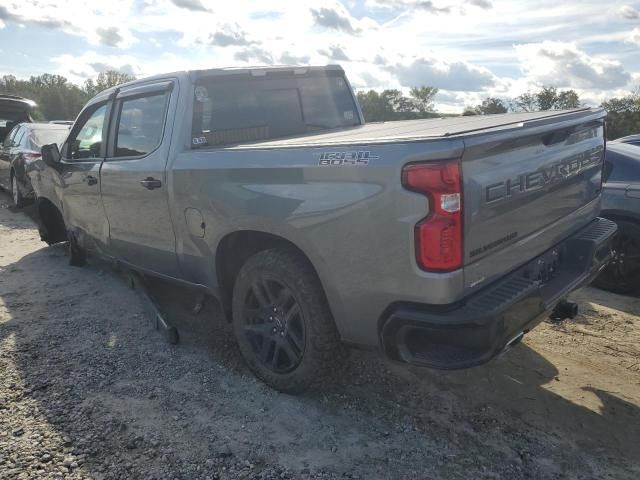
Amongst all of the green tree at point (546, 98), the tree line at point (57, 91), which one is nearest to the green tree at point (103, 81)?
the tree line at point (57, 91)

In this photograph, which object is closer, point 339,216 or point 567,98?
point 339,216

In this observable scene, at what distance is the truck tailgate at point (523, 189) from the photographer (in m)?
2.42

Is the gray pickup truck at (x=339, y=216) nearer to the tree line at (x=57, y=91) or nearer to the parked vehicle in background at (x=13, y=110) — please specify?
the parked vehicle in background at (x=13, y=110)

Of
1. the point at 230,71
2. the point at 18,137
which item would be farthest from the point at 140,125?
the point at 18,137

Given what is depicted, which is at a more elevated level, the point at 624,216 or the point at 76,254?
the point at 624,216

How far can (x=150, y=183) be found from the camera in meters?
3.80

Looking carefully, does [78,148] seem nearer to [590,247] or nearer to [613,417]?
[590,247]

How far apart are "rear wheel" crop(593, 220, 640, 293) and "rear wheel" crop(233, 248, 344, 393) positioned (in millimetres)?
3361

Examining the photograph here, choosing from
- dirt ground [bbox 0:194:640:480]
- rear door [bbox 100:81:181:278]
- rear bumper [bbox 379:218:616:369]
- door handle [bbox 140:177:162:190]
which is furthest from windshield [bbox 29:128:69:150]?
rear bumper [bbox 379:218:616:369]

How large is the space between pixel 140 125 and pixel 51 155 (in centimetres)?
171

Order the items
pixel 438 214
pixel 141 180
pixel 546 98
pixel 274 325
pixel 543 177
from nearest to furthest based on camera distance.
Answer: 1. pixel 438 214
2. pixel 543 177
3. pixel 274 325
4. pixel 141 180
5. pixel 546 98

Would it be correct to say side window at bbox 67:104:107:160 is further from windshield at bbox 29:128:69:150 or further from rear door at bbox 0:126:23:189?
rear door at bbox 0:126:23:189

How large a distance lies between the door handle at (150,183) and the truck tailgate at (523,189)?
221 cm

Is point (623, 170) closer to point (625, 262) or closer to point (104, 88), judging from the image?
point (625, 262)
